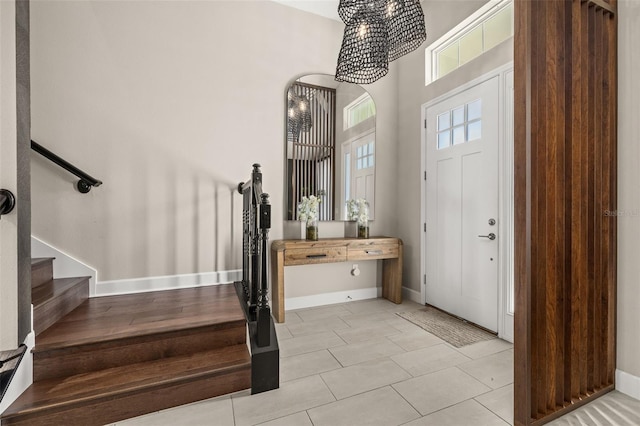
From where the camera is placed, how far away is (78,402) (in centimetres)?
144

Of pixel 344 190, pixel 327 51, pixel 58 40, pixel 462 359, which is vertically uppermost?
pixel 327 51

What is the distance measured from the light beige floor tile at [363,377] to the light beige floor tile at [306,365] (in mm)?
82

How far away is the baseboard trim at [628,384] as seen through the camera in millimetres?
1684

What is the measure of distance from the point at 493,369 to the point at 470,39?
301 centimetres

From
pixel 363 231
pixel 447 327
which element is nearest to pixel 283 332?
pixel 363 231

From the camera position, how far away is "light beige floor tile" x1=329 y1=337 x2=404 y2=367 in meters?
2.15

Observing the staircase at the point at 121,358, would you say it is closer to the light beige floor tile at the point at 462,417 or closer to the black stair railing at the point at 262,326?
the black stair railing at the point at 262,326

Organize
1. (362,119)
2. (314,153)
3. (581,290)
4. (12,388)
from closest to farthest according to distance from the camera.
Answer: (12,388)
(581,290)
(314,153)
(362,119)

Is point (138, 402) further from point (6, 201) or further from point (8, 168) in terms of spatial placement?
point (8, 168)

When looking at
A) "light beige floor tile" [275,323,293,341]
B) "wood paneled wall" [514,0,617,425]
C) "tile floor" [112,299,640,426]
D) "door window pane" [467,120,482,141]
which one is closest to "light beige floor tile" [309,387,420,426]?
"tile floor" [112,299,640,426]

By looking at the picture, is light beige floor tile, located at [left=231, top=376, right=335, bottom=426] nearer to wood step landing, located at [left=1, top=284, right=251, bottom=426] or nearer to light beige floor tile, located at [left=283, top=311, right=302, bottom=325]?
wood step landing, located at [left=1, top=284, right=251, bottom=426]

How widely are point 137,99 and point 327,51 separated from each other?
2.13 meters

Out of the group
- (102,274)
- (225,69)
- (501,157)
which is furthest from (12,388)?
(501,157)

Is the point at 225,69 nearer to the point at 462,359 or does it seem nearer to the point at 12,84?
the point at 12,84
